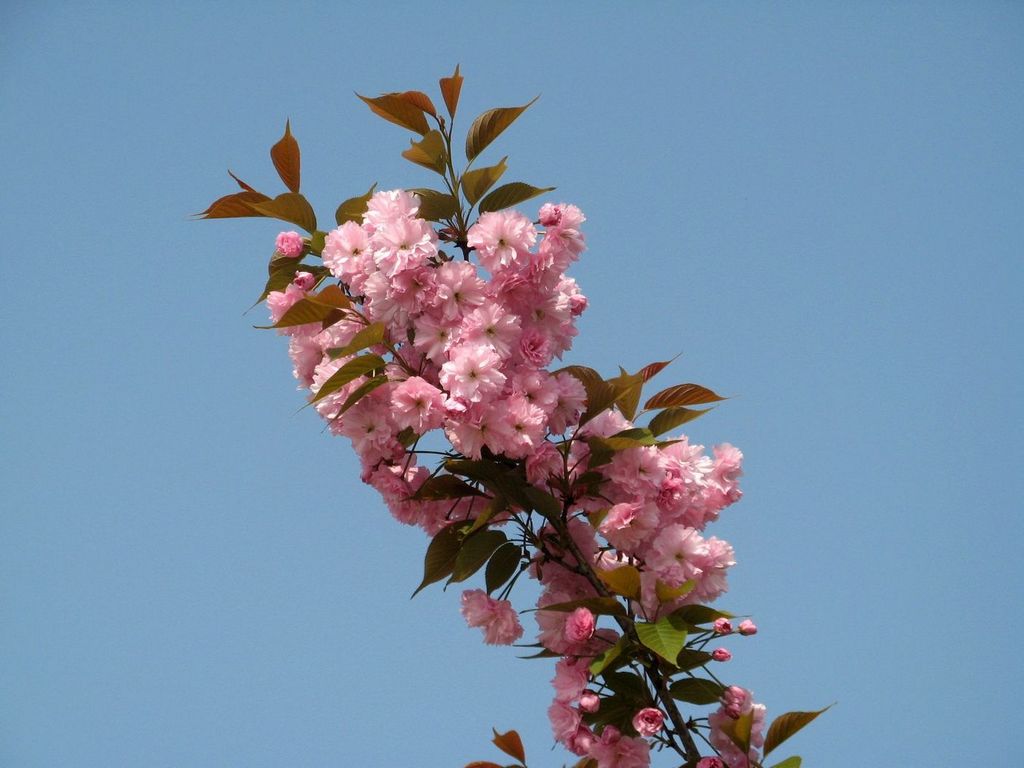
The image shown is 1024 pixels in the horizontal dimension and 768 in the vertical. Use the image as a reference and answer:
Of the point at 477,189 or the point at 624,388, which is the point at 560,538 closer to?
the point at 624,388

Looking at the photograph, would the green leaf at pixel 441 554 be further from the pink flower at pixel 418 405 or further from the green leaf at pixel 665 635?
the green leaf at pixel 665 635

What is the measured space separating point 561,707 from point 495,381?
82 cm

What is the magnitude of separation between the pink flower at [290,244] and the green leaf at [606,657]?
1.35 meters

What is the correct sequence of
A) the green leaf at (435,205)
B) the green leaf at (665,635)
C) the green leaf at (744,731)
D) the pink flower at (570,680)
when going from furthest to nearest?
1. the green leaf at (435,205)
2. the pink flower at (570,680)
3. the green leaf at (744,731)
4. the green leaf at (665,635)

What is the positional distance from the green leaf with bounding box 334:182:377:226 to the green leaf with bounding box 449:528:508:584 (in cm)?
92

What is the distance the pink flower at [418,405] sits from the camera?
2408 millimetres

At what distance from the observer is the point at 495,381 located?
238cm

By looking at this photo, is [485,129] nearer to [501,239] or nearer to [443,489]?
[501,239]

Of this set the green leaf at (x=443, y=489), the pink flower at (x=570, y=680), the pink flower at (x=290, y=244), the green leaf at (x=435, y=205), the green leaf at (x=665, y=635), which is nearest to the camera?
the green leaf at (x=665, y=635)

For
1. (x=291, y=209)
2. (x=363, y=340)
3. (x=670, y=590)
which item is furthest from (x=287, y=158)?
(x=670, y=590)

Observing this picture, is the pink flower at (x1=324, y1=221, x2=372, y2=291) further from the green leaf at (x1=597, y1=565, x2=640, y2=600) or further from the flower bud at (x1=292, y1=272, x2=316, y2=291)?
the green leaf at (x1=597, y1=565, x2=640, y2=600)

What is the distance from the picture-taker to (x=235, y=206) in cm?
283

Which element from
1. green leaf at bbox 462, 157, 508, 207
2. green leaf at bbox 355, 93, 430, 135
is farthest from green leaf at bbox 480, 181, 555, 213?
green leaf at bbox 355, 93, 430, 135

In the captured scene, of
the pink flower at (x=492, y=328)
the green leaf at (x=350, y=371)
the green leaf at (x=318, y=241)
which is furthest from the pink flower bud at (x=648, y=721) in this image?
the green leaf at (x=318, y=241)
